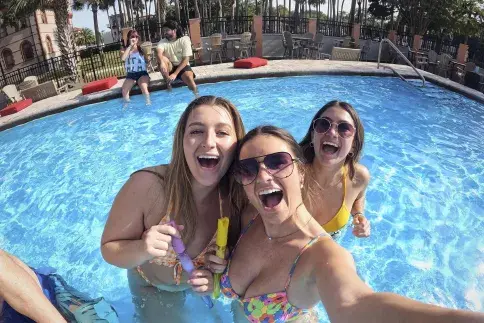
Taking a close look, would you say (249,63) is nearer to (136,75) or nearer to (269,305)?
(136,75)

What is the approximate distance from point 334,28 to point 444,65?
31.3ft

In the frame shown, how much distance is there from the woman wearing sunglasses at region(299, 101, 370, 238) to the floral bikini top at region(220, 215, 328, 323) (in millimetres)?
1019

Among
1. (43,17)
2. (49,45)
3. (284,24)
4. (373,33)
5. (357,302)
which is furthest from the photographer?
(49,45)

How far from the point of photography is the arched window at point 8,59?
99.6 ft

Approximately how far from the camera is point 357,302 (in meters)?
1.40

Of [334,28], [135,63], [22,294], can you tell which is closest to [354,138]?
[22,294]

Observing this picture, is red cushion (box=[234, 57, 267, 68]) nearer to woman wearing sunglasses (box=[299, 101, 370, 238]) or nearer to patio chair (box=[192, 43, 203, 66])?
patio chair (box=[192, 43, 203, 66])

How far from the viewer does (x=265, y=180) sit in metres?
1.82

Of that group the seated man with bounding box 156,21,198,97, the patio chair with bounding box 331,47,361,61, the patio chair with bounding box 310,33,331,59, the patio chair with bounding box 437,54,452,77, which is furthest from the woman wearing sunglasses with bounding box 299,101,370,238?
the patio chair with bounding box 310,33,331,59

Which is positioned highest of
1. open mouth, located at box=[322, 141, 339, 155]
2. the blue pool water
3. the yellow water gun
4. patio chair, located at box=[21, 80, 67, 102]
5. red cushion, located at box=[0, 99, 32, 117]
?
open mouth, located at box=[322, 141, 339, 155]

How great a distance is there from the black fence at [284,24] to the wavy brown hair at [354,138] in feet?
59.2

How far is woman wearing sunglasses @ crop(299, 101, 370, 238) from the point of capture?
9.23 ft

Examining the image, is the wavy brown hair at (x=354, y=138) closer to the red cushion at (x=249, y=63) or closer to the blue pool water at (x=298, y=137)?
the blue pool water at (x=298, y=137)

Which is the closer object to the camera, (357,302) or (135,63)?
(357,302)
